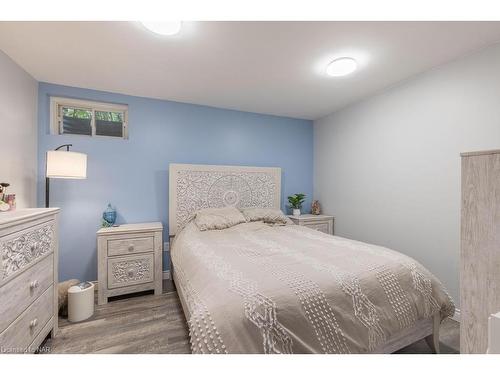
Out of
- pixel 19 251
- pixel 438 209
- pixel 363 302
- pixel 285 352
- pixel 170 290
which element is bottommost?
pixel 170 290

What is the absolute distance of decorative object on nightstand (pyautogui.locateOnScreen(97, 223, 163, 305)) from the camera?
2191mm

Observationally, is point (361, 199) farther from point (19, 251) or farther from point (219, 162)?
point (19, 251)

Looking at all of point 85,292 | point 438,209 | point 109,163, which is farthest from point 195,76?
point 438,209

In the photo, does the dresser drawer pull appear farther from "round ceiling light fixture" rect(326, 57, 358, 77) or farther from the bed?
"round ceiling light fixture" rect(326, 57, 358, 77)

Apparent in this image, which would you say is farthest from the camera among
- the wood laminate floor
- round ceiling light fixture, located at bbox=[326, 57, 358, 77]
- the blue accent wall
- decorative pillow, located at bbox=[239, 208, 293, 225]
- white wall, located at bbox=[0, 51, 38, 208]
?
decorative pillow, located at bbox=[239, 208, 293, 225]

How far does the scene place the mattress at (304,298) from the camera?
Result: 0.98m

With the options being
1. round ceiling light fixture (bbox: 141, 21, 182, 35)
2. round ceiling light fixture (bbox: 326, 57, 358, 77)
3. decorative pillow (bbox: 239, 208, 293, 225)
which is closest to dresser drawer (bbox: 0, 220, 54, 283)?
round ceiling light fixture (bbox: 141, 21, 182, 35)

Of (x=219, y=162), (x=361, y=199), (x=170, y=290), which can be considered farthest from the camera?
(x=219, y=162)

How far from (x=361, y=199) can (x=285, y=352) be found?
2.42 m

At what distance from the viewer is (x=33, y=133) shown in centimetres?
230

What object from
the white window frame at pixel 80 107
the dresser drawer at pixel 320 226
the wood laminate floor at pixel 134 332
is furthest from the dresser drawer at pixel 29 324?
the dresser drawer at pixel 320 226

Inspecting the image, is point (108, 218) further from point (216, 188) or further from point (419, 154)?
point (419, 154)

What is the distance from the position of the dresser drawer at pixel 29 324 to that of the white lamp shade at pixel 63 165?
98cm

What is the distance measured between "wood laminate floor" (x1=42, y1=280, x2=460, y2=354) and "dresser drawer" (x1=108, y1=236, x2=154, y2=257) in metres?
0.50
